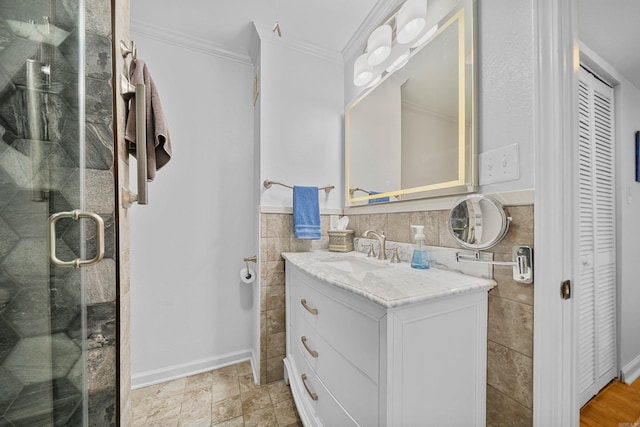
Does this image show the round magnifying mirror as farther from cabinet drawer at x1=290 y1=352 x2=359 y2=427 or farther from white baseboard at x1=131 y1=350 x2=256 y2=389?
white baseboard at x1=131 y1=350 x2=256 y2=389

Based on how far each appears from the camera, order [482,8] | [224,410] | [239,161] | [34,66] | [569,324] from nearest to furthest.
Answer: [34,66] → [569,324] → [482,8] → [224,410] → [239,161]

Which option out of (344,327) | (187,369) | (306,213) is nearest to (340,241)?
(306,213)

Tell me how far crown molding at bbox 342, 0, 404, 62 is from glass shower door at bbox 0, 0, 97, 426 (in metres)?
1.41

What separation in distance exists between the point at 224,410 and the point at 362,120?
6.50 ft

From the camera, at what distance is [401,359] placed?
2.00 ft

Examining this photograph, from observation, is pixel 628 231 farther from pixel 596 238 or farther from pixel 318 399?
pixel 318 399

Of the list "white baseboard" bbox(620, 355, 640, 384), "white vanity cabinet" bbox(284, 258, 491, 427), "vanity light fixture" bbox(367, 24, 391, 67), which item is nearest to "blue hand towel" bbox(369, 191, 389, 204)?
"white vanity cabinet" bbox(284, 258, 491, 427)

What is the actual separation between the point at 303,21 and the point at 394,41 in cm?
63

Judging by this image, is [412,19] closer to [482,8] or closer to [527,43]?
[482,8]

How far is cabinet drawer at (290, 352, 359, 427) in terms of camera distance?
779 millimetres

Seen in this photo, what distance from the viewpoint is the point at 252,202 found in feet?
5.86

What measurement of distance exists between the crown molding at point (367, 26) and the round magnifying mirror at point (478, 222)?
121 centimetres

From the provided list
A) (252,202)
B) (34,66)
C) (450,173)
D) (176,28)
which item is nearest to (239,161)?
(252,202)

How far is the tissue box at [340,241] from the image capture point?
1530 millimetres
